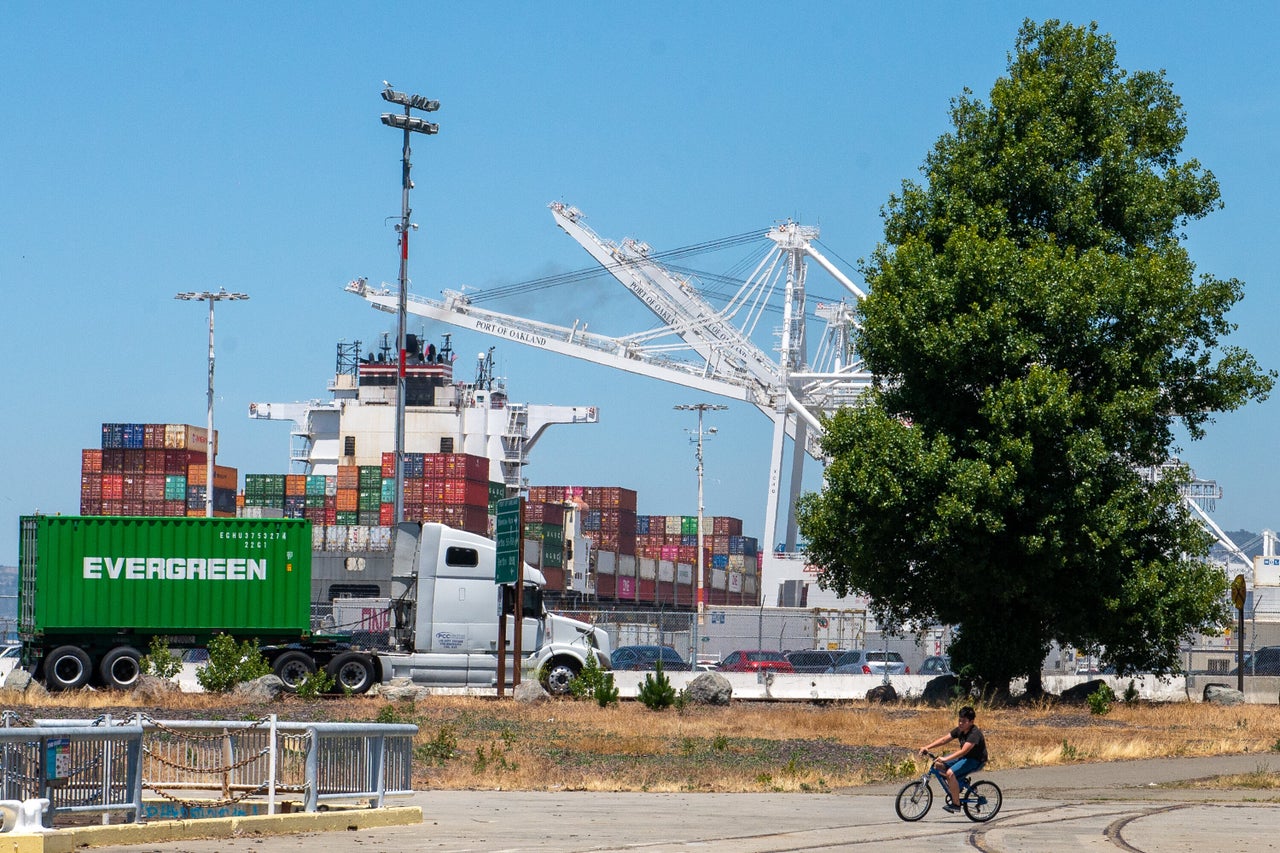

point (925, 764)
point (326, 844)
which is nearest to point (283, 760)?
point (326, 844)

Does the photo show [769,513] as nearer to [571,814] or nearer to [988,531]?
[988,531]

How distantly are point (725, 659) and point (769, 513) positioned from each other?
82.0 ft

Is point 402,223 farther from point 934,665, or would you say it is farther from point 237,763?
point 237,763

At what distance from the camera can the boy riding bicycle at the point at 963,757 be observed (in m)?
15.3

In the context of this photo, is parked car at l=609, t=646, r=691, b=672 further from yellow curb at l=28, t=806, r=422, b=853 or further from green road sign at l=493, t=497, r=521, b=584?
yellow curb at l=28, t=806, r=422, b=853

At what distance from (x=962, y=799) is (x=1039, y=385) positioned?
17.4 m

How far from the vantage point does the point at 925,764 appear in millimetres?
21156

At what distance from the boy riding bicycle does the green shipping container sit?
68.2 feet

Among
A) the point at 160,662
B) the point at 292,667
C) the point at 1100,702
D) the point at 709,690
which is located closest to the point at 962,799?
the point at 1100,702

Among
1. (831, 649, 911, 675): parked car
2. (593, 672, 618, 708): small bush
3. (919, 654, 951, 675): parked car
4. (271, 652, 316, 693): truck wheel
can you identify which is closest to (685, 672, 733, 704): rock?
(593, 672, 618, 708): small bush

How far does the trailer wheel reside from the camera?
32.8 meters

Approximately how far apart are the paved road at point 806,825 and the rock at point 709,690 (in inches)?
584

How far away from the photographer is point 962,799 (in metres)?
15.3

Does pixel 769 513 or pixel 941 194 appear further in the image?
pixel 769 513
